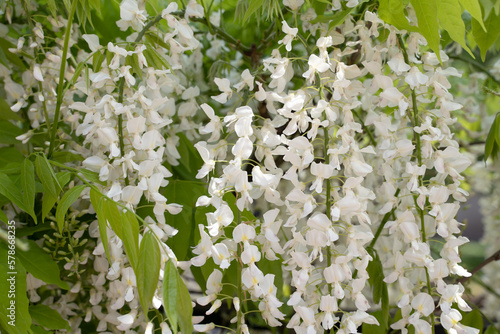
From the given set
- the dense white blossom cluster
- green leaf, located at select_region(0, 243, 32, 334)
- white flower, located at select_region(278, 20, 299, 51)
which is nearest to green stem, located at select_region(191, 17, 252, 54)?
the dense white blossom cluster

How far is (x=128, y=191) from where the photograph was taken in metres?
0.75

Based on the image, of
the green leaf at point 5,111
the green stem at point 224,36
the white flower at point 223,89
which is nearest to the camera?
the white flower at point 223,89

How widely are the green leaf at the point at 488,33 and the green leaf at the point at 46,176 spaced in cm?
65

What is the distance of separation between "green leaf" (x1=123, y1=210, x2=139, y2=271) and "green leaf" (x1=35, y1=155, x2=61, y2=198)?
0.11 m

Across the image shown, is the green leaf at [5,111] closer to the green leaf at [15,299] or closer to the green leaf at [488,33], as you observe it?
the green leaf at [15,299]

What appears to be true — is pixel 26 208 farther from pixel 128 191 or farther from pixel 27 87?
pixel 27 87

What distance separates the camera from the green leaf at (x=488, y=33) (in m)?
0.82

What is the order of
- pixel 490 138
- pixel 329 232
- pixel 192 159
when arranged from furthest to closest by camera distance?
pixel 192 159, pixel 490 138, pixel 329 232

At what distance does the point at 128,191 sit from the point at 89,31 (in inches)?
21.8

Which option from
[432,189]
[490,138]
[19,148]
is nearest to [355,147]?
[432,189]

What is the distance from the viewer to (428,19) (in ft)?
2.22

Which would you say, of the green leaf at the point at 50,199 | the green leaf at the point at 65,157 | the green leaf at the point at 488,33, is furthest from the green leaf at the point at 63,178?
the green leaf at the point at 488,33

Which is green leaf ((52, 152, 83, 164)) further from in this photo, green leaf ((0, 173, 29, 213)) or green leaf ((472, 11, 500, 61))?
green leaf ((472, 11, 500, 61))

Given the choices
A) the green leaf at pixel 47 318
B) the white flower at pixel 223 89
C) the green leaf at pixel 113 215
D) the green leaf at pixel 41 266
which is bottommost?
the green leaf at pixel 47 318
